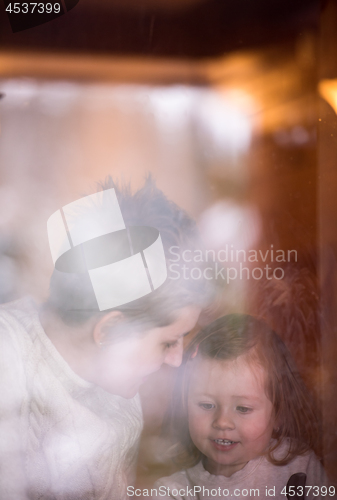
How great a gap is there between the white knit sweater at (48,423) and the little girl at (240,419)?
0.53ft

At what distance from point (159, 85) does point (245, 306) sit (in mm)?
618

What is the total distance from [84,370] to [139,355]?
0.14m

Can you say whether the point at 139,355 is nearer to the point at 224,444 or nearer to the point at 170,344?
the point at 170,344

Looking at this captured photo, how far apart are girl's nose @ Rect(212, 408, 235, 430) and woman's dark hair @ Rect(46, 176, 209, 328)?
270 millimetres

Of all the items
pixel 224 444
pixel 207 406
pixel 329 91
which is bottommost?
pixel 224 444

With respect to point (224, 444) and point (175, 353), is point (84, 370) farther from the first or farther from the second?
point (224, 444)

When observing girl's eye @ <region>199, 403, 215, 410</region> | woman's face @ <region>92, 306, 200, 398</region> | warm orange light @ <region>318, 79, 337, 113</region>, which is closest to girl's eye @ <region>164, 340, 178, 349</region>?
woman's face @ <region>92, 306, 200, 398</region>

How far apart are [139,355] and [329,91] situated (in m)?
0.86

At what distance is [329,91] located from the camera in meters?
1.00

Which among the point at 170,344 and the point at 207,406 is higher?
the point at 170,344

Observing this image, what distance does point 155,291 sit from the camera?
0.96 metres

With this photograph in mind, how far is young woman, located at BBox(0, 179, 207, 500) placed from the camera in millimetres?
928

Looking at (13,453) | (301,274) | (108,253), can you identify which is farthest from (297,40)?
(13,453)

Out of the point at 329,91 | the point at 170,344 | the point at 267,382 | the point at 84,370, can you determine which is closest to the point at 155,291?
the point at 170,344
